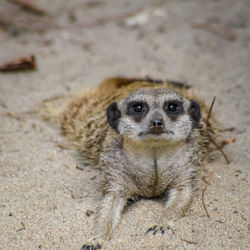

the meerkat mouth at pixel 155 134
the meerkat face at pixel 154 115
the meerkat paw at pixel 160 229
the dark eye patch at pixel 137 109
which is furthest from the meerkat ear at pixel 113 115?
the meerkat paw at pixel 160 229

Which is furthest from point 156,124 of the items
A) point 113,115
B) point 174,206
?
point 174,206

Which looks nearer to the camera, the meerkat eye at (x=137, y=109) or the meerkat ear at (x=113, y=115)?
the meerkat eye at (x=137, y=109)

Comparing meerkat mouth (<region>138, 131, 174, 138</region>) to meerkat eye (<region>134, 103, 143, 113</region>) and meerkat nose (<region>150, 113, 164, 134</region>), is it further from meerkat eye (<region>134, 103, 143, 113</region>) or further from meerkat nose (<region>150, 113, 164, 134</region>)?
meerkat eye (<region>134, 103, 143, 113</region>)

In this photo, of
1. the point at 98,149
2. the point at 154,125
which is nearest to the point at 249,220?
the point at 154,125

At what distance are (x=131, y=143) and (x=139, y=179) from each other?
0.85ft

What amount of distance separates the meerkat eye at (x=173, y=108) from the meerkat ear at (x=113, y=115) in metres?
0.35

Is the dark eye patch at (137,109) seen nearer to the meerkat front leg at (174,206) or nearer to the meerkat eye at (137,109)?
the meerkat eye at (137,109)

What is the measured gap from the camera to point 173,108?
2.47m

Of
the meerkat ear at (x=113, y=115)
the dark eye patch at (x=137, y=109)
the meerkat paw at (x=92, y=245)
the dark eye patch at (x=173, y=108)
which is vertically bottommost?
the meerkat paw at (x=92, y=245)

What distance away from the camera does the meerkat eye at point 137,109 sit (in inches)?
96.5

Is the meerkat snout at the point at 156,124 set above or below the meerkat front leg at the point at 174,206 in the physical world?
above

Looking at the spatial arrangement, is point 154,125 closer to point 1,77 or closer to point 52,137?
point 52,137

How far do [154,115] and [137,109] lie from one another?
0.20 metres

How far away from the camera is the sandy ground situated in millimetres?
2292
